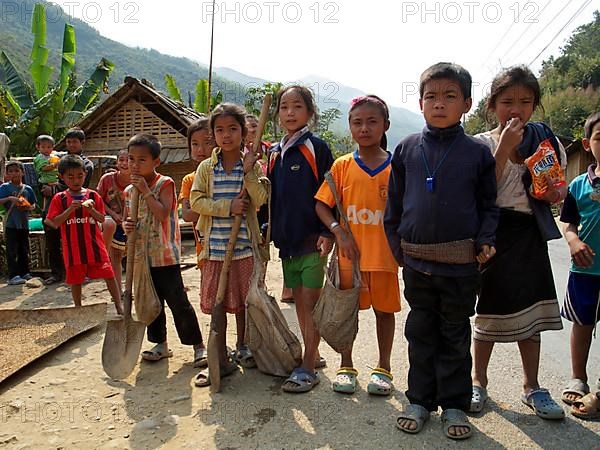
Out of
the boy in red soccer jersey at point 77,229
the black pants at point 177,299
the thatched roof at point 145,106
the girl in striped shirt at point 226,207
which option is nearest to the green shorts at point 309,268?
the girl in striped shirt at point 226,207

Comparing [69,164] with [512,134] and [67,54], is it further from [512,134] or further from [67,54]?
[67,54]

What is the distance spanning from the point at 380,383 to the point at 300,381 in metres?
0.47

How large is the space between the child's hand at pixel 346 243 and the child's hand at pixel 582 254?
1.17 meters

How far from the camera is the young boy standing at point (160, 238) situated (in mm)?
3363

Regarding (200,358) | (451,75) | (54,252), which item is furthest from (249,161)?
(54,252)

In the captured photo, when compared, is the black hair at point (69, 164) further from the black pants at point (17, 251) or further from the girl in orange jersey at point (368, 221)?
the girl in orange jersey at point (368, 221)

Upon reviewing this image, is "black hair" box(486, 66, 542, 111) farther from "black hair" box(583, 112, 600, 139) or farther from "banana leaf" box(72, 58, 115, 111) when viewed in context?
"banana leaf" box(72, 58, 115, 111)

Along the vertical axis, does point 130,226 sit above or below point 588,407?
above

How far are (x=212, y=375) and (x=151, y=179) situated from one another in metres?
1.42

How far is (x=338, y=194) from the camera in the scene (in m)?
2.93

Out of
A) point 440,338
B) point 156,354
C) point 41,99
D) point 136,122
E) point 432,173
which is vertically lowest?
point 156,354

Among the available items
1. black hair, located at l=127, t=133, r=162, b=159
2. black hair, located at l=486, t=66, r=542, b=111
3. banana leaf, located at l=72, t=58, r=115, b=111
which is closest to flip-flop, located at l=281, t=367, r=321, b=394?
black hair, located at l=127, t=133, r=162, b=159

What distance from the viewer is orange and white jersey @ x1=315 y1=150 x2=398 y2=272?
9.32 feet

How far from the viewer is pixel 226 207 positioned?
122 inches
